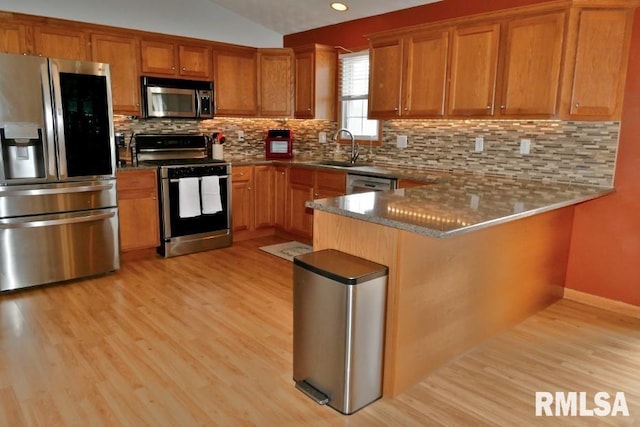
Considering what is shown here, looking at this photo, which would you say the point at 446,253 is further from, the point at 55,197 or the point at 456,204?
the point at 55,197

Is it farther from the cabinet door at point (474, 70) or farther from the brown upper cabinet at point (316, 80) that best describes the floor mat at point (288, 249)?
the cabinet door at point (474, 70)

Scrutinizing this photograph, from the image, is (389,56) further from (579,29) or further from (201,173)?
(201,173)

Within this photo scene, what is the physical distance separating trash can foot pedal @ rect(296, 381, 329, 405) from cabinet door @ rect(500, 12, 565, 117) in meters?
2.46

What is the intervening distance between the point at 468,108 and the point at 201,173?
2612mm

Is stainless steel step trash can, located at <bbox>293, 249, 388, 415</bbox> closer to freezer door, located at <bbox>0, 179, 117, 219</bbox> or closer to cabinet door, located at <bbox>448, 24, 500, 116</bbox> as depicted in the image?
cabinet door, located at <bbox>448, 24, 500, 116</bbox>

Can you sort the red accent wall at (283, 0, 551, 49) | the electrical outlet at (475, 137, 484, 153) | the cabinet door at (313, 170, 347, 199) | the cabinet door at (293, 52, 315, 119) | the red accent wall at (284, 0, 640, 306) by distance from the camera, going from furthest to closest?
the cabinet door at (293, 52, 315, 119) → the cabinet door at (313, 170, 347, 199) → the electrical outlet at (475, 137, 484, 153) → the red accent wall at (283, 0, 551, 49) → the red accent wall at (284, 0, 640, 306)

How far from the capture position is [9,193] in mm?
3520

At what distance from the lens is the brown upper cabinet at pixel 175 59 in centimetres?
461

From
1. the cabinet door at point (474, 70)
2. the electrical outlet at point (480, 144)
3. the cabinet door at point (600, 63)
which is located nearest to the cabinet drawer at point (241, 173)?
the cabinet door at point (474, 70)

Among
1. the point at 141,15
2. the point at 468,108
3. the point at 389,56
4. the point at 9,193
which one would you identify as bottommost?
the point at 9,193

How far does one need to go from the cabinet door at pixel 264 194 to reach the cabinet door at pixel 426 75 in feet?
6.00

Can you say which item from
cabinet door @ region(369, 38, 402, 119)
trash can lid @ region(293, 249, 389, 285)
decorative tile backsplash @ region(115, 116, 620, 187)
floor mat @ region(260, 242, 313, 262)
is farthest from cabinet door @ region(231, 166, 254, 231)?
trash can lid @ region(293, 249, 389, 285)

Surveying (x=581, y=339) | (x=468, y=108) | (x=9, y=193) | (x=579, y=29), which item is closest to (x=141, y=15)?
(x=9, y=193)

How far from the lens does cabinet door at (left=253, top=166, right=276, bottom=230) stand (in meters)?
5.28
